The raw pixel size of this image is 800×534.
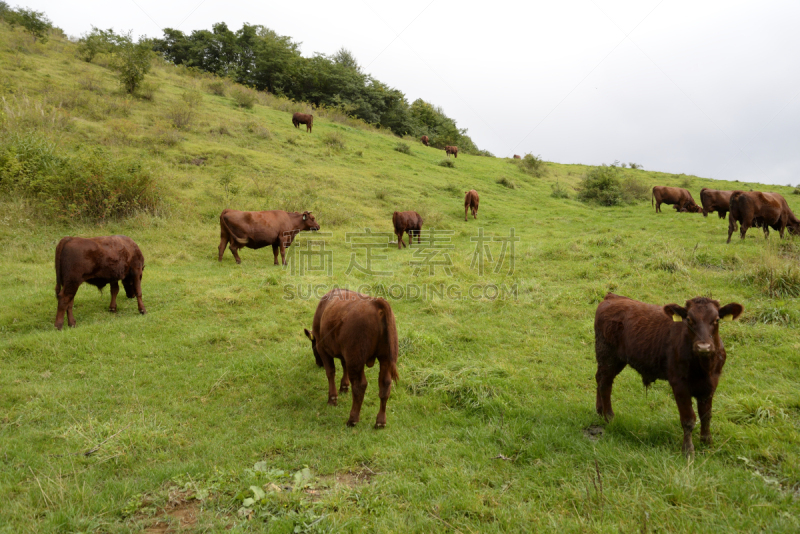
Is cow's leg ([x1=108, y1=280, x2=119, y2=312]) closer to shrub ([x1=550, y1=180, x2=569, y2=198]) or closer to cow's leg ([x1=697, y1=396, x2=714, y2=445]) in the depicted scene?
cow's leg ([x1=697, y1=396, x2=714, y2=445])

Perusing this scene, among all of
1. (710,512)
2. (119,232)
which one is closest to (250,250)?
(119,232)

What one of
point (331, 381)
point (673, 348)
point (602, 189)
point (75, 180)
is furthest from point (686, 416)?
point (602, 189)

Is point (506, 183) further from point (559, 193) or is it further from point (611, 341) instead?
point (611, 341)

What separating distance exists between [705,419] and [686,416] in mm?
330

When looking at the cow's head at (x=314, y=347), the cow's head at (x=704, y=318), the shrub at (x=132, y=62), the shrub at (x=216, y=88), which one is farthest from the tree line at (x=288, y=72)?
the cow's head at (x=704, y=318)

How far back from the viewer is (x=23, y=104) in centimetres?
1805

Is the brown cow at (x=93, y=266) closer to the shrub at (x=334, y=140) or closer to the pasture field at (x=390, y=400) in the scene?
the pasture field at (x=390, y=400)

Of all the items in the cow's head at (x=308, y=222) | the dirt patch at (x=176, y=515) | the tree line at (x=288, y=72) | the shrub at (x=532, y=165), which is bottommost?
the dirt patch at (x=176, y=515)

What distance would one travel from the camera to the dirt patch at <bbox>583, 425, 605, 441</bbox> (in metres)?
4.65

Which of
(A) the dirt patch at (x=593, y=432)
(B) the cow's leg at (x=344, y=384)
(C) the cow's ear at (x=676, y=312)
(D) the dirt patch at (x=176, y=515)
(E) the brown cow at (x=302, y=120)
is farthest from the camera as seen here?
(E) the brown cow at (x=302, y=120)

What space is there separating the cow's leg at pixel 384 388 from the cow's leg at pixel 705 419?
329cm

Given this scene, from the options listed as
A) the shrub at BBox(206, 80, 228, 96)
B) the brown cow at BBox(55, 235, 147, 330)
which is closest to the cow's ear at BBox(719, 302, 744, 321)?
the brown cow at BBox(55, 235, 147, 330)

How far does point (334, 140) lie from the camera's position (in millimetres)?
29547

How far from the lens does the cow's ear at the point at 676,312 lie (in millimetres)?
4113
